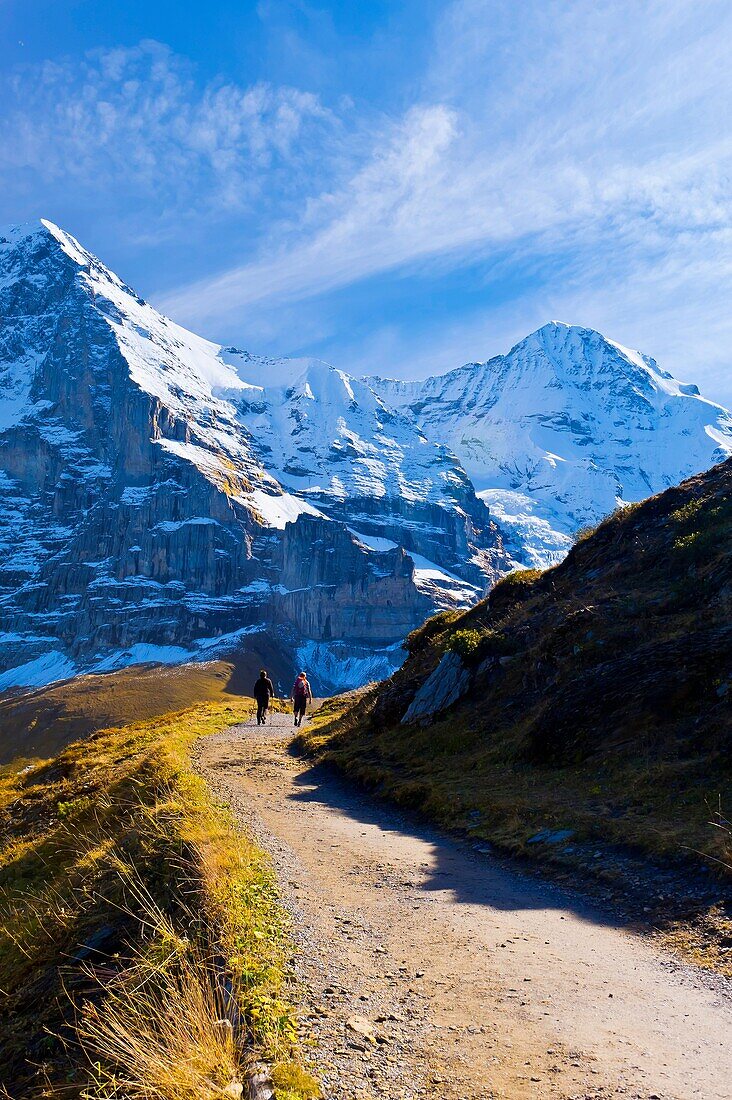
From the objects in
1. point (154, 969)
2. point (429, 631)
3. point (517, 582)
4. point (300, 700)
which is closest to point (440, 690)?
point (517, 582)

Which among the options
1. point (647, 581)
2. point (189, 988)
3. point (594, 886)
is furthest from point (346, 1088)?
point (647, 581)

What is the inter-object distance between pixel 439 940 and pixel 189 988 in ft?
11.0

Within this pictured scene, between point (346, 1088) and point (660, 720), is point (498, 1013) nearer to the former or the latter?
point (346, 1088)

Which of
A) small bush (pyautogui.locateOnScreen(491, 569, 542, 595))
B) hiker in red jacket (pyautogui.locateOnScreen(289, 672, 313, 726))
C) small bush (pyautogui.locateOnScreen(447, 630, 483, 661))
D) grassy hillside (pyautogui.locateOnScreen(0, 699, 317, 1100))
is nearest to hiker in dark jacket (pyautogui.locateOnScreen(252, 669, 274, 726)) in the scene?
hiker in red jacket (pyautogui.locateOnScreen(289, 672, 313, 726))

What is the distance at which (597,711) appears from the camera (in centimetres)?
1586

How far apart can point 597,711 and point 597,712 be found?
0.08ft

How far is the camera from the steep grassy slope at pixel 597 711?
12195 mm

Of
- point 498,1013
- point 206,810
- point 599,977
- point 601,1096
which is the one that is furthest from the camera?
point 206,810

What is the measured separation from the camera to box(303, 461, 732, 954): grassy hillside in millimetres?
12180

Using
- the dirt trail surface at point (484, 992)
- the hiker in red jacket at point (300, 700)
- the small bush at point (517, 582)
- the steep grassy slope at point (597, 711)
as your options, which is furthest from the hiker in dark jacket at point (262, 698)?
the dirt trail surface at point (484, 992)

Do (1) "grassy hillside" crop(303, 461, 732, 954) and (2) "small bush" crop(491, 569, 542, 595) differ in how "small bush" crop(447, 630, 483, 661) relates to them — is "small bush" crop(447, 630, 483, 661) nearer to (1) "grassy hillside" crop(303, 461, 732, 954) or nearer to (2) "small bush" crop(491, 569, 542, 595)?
(1) "grassy hillside" crop(303, 461, 732, 954)

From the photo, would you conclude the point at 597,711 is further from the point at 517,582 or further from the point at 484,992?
the point at 517,582

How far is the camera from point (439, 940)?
8258 mm

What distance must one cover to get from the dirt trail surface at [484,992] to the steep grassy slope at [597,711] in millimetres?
2039
